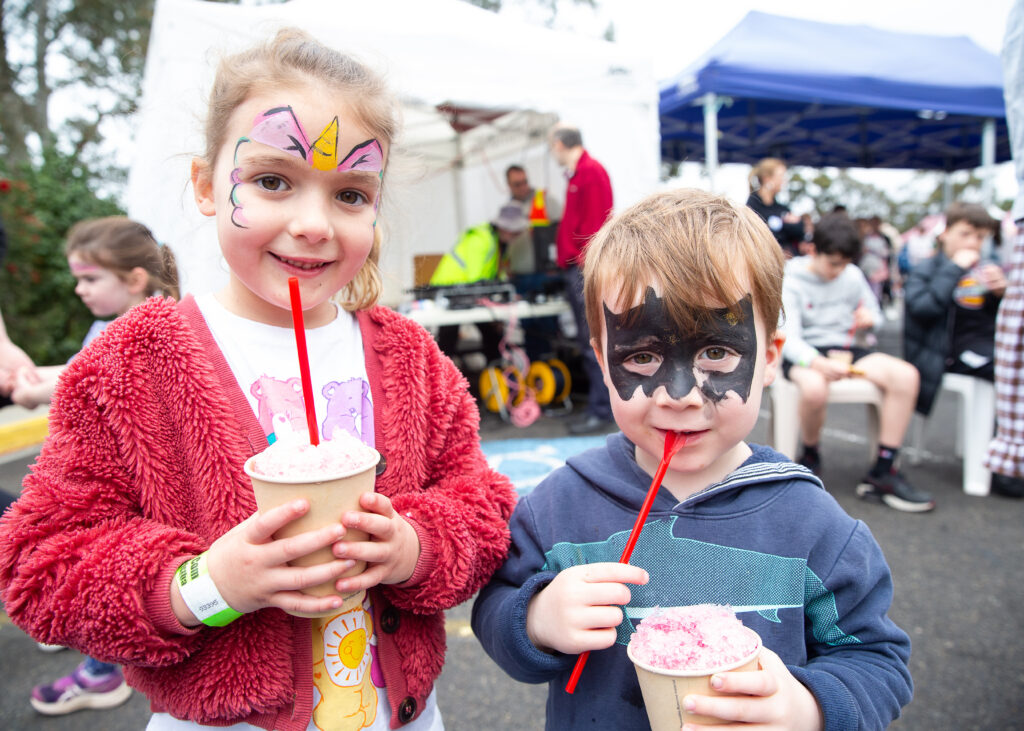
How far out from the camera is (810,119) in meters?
11.3

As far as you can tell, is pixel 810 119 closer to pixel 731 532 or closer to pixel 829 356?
pixel 829 356

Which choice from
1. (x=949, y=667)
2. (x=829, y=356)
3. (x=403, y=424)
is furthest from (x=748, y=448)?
(x=829, y=356)

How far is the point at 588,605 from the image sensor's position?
1.03 metres

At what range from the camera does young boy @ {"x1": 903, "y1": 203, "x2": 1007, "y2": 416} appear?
4.35 metres

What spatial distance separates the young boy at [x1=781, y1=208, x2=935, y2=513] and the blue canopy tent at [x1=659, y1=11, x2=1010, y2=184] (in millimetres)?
3077

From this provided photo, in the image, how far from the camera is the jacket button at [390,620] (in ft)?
3.93

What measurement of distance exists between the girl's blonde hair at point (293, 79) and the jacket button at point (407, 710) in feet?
3.34

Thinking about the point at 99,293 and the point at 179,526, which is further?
the point at 99,293

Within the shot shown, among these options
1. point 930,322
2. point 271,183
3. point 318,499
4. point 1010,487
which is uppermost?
point 271,183

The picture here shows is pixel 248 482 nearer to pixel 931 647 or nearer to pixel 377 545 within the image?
pixel 377 545

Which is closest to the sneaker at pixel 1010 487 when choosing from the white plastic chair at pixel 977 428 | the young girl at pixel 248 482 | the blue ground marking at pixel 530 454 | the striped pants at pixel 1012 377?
the white plastic chair at pixel 977 428

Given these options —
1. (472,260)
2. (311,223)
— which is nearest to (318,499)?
(311,223)

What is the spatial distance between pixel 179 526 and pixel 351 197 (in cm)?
63

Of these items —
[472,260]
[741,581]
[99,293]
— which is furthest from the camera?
[472,260]
